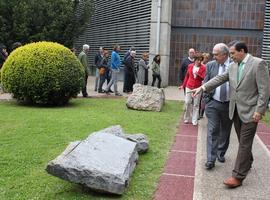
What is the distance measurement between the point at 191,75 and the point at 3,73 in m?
5.01

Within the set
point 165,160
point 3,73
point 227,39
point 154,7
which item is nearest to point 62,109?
point 3,73

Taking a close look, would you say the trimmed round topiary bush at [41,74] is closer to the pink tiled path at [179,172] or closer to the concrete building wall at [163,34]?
the pink tiled path at [179,172]

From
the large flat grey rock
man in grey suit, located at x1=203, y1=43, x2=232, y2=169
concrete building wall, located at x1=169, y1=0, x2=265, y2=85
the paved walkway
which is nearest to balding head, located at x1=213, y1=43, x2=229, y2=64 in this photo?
man in grey suit, located at x1=203, y1=43, x2=232, y2=169

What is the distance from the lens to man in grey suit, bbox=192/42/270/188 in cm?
555

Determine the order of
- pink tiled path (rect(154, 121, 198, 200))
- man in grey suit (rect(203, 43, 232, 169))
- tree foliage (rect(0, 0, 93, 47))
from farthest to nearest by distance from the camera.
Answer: tree foliage (rect(0, 0, 93, 47))
man in grey suit (rect(203, 43, 232, 169))
pink tiled path (rect(154, 121, 198, 200))

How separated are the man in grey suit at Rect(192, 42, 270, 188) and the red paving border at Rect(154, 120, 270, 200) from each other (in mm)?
557

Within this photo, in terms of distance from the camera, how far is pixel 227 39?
20.3 metres

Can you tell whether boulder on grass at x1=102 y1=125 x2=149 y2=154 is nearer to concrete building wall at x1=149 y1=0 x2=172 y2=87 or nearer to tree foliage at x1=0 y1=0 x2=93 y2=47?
concrete building wall at x1=149 y1=0 x2=172 y2=87

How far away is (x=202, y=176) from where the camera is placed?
20.1ft

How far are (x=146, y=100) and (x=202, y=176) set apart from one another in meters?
6.07

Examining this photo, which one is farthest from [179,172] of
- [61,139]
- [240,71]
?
[61,139]

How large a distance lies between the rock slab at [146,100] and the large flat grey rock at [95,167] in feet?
20.5

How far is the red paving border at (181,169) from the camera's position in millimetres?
5359

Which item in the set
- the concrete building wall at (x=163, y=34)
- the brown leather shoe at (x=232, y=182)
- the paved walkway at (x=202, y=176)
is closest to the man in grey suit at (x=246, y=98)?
the brown leather shoe at (x=232, y=182)
